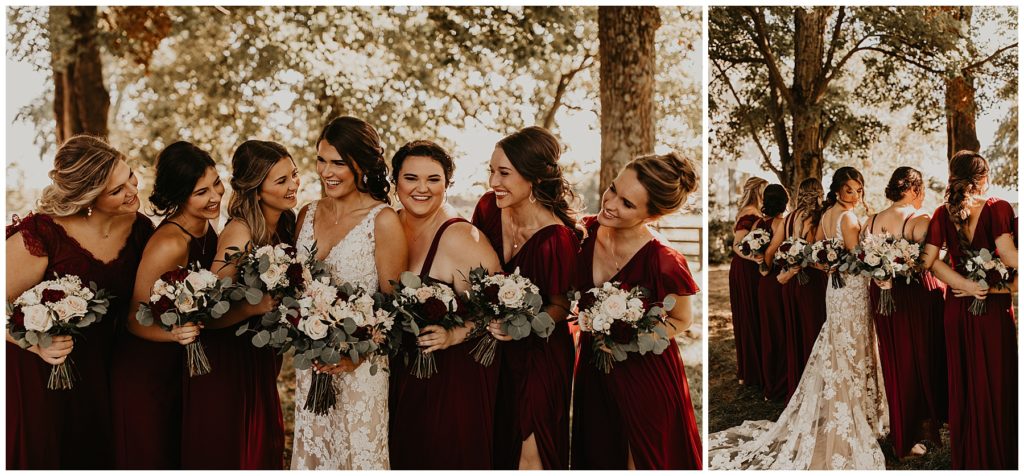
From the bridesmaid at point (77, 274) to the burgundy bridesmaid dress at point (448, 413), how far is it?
1.72 metres

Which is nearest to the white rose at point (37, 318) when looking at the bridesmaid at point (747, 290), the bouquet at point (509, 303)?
the bouquet at point (509, 303)

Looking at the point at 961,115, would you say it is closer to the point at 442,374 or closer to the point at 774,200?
the point at 774,200

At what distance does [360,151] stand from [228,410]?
1.68 metres

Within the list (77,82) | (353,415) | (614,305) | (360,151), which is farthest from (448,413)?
(77,82)

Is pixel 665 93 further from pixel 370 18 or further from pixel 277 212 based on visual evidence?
pixel 277 212

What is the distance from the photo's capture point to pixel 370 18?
8.96 meters

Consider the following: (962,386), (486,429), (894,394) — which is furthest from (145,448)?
(962,386)

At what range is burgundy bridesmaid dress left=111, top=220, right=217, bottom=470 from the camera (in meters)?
3.99

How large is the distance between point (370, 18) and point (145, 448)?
6.38 m

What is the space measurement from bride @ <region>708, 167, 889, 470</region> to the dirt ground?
0.54ft

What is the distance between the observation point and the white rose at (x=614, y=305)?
3.73 m

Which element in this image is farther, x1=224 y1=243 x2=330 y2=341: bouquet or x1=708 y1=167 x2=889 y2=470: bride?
x1=708 y1=167 x2=889 y2=470: bride

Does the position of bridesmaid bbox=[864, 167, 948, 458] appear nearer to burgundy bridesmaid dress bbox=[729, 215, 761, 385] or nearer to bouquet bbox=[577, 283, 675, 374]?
burgundy bridesmaid dress bbox=[729, 215, 761, 385]

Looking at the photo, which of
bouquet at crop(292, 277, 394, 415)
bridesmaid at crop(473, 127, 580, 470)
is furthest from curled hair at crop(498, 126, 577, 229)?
bouquet at crop(292, 277, 394, 415)
